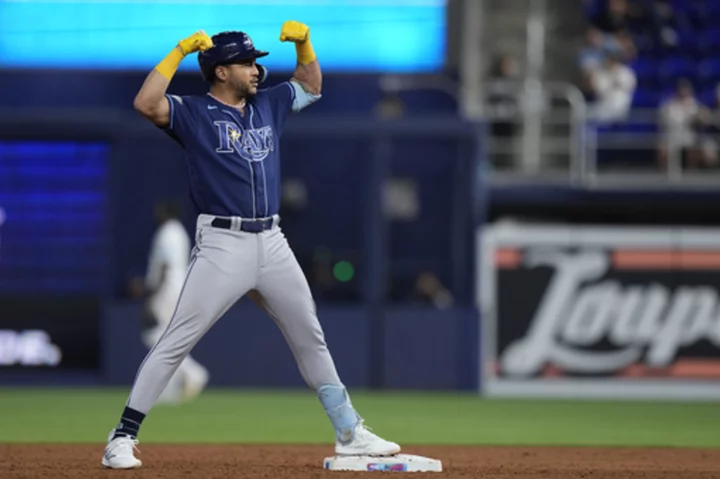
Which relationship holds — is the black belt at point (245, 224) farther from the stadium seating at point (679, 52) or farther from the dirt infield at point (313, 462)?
the stadium seating at point (679, 52)

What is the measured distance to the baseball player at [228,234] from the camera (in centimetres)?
688

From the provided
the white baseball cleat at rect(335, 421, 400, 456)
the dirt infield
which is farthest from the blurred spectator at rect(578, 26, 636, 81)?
the white baseball cleat at rect(335, 421, 400, 456)

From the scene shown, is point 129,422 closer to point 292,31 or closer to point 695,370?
point 292,31

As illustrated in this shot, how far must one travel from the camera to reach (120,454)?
681cm

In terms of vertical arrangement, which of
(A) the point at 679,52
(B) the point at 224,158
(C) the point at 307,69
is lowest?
(B) the point at 224,158

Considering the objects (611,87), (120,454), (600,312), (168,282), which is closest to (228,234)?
(120,454)

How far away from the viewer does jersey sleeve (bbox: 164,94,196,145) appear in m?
6.96

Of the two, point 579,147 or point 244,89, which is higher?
point 244,89

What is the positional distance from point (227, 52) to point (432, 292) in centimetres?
860

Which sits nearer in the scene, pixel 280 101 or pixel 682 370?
pixel 280 101

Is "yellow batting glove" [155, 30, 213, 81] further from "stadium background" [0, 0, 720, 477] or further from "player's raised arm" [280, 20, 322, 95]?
"stadium background" [0, 0, 720, 477]

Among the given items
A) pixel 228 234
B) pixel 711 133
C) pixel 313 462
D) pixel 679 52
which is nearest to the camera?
pixel 228 234

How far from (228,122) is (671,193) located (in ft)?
33.9

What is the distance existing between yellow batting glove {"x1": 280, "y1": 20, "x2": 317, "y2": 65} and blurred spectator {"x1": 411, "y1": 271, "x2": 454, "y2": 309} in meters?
8.10
